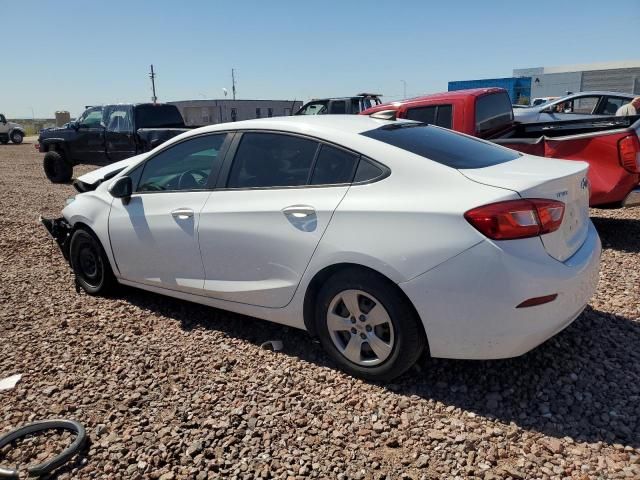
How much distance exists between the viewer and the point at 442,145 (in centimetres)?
327

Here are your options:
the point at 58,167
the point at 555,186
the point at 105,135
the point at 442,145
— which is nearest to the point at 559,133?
the point at 442,145

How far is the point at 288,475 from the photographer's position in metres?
2.36

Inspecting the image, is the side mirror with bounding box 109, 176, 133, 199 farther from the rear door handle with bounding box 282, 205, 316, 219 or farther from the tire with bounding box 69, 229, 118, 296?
the rear door handle with bounding box 282, 205, 316, 219

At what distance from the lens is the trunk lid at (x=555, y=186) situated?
8.70 ft


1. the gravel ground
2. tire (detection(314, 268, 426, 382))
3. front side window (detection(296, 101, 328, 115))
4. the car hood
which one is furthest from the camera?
front side window (detection(296, 101, 328, 115))

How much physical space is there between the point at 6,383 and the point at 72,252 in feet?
5.51

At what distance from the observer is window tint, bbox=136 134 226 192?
3728mm

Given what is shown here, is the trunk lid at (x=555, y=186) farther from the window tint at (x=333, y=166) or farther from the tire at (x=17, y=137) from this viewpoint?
the tire at (x=17, y=137)

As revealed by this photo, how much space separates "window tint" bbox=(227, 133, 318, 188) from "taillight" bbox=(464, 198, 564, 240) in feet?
3.72

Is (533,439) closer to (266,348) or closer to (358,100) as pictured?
(266,348)

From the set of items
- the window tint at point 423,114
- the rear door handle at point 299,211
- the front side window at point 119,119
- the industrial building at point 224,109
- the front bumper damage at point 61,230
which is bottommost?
the front bumper damage at point 61,230

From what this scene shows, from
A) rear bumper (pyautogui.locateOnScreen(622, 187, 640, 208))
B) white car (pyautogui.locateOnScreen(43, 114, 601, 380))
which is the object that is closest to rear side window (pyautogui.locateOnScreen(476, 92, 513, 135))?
rear bumper (pyautogui.locateOnScreen(622, 187, 640, 208))

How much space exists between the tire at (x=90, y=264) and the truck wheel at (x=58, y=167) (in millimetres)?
9451

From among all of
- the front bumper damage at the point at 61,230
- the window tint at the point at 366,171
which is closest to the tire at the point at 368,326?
the window tint at the point at 366,171
